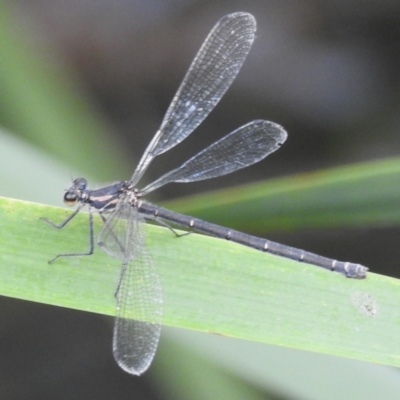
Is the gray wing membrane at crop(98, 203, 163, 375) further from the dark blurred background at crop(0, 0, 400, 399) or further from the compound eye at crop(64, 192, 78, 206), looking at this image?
the dark blurred background at crop(0, 0, 400, 399)

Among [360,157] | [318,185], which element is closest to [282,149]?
[360,157]

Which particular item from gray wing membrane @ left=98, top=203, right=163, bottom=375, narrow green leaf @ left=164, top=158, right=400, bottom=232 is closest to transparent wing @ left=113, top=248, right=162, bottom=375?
gray wing membrane @ left=98, top=203, right=163, bottom=375

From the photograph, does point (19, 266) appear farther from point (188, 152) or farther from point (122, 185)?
point (188, 152)

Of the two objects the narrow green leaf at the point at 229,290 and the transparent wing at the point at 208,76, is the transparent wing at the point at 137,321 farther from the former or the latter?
the transparent wing at the point at 208,76

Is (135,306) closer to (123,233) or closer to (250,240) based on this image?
(123,233)

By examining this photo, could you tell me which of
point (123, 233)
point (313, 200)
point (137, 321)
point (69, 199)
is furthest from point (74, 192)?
point (313, 200)

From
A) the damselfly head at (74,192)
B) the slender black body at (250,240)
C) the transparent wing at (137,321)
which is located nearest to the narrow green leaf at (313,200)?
the slender black body at (250,240)

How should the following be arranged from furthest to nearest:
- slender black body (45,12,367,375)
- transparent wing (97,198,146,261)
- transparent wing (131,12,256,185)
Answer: transparent wing (131,12,256,185), slender black body (45,12,367,375), transparent wing (97,198,146,261)
